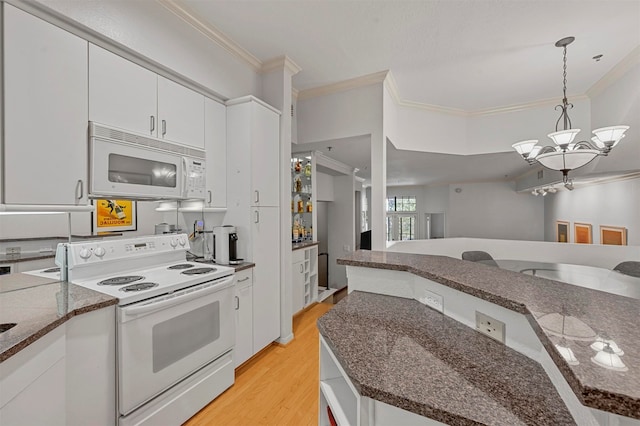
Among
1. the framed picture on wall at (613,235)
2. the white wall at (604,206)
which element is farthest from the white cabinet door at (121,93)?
the framed picture on wall at (613,235)

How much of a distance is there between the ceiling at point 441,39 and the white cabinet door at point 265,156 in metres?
0.62

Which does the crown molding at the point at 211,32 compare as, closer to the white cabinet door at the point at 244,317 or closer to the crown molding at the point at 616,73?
the white cabinet door at the point at 244,317

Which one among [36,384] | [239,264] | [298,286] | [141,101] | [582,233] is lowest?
[298,286]

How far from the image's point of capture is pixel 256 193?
260cm

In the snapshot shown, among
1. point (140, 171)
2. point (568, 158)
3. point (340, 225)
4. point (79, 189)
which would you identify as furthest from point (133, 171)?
point (340, 225)

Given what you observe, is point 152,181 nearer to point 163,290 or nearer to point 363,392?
point 163,290

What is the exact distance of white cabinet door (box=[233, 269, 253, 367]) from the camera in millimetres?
2381

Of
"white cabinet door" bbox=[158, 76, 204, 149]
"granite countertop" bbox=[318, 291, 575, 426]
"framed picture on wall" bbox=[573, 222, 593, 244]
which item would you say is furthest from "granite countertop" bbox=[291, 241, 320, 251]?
"framed picture on wall" bbox=[573, 222, 593, 244]

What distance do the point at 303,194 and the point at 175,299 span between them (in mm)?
2717

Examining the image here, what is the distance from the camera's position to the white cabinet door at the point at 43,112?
142 centimetres

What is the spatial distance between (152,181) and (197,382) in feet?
4.72

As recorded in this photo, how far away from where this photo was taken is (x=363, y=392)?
779 millimetres

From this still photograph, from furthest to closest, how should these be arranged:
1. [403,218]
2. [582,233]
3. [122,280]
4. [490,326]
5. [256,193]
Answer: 1. [403,218]
2. [582,233]
3. [256,193]
4. [122,280]
5. [490,326]

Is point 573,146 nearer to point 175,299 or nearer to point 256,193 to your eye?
point 256,193
